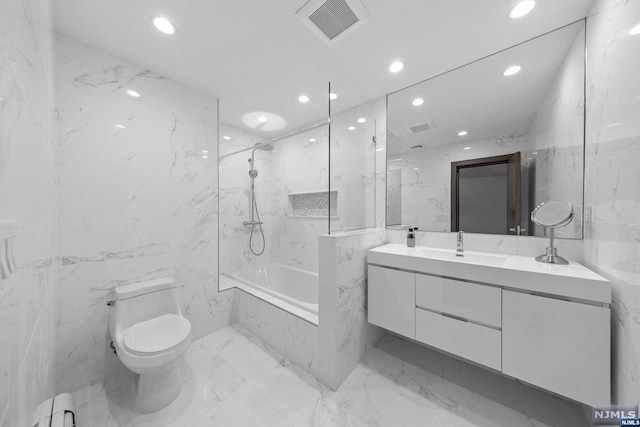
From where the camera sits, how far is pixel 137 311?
1.63 metres

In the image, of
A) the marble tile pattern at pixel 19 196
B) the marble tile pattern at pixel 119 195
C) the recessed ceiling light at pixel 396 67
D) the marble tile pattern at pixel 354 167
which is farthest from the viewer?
the marble tile pattern at pixel 354 167

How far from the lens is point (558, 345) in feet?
3.54

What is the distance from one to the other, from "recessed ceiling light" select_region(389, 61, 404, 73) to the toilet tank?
2.53 m

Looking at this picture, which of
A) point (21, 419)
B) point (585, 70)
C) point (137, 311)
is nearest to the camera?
point (21, 419)

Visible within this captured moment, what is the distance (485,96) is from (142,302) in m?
3.13

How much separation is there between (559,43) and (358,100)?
144 centimetres

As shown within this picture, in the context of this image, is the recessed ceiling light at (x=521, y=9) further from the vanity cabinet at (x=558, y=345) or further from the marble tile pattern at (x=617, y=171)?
the vanity cabinet at (x=558, y=345)

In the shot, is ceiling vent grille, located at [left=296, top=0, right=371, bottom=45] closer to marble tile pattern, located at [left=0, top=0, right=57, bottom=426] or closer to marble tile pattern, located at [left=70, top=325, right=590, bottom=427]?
marble tile pattern, located at [left=0, top=0, right=57, bottom=426]

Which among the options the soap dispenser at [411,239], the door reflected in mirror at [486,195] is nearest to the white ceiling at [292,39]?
the door reflected in mirror at [486,195]

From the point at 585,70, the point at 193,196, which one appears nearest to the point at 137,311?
the point at 193,196

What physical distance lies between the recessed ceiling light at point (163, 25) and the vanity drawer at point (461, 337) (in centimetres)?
251

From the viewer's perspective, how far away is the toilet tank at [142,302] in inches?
60.9

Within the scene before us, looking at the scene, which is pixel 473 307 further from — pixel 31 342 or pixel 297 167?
pixel 297 167

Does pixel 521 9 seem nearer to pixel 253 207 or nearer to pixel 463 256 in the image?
pixel 463 256
